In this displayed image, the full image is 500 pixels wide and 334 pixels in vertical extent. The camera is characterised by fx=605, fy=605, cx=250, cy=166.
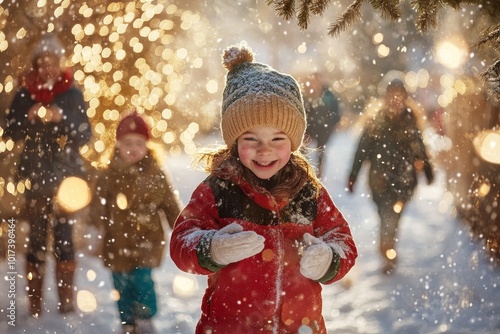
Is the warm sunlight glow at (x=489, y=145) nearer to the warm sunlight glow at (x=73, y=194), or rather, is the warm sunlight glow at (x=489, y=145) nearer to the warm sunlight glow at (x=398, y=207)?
the warm sunlight glow at (x=398, y=207)

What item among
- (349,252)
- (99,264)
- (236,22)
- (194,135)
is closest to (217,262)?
(349,252)

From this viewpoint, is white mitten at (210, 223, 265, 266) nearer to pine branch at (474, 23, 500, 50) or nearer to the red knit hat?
pine branch at (474, 23, 500, 50)

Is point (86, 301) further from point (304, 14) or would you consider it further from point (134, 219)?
point (304, 14)

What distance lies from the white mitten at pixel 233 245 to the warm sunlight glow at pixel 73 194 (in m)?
3.74

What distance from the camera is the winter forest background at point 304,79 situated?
16.1 ft

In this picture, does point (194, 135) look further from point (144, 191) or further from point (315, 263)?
point (315, 263)

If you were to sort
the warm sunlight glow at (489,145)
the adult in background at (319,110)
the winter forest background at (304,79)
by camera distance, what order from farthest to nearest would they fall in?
the adult in background at (319,110), the warm sunlight glow at (489,145), the winter forest background at (304,79)

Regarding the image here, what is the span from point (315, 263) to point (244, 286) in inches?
13.2

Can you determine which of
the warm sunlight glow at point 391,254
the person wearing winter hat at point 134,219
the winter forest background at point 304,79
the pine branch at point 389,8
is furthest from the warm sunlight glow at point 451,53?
the pine branch at point 389,8

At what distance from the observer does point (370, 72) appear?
15992mm

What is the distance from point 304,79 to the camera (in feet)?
30.3

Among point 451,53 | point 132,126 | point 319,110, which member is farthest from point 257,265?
point 451,53

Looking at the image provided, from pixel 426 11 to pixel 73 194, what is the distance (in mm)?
4862

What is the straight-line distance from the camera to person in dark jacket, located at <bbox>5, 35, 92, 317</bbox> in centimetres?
507
